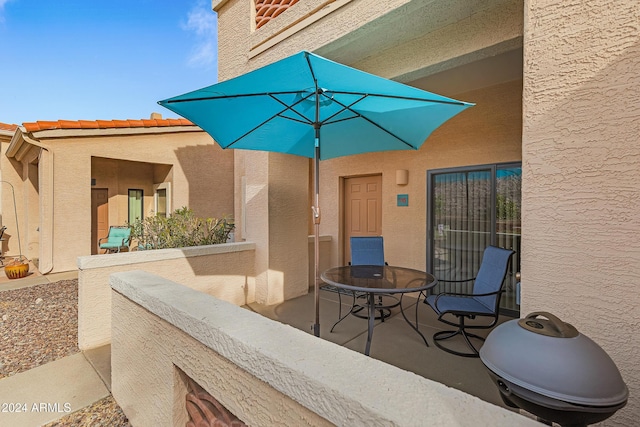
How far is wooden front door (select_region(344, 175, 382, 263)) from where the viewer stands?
6.83 meters

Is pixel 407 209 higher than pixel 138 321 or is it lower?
higher

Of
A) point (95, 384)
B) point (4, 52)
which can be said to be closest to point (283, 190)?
point (95, 384)

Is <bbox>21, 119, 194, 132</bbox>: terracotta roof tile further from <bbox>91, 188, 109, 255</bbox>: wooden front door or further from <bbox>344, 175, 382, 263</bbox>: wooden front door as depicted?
<bbox>344, 175, 382, 263</bbox>: wooden front door

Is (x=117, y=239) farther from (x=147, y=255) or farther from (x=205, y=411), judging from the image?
(x=205, y=411)

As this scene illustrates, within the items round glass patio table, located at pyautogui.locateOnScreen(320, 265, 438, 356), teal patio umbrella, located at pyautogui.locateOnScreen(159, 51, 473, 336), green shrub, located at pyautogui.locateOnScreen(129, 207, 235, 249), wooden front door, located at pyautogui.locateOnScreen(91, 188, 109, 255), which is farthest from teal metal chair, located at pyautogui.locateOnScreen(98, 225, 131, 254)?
round glass patio table, located at pyautogui.locateOnScreen(320, 265, 438, 356)

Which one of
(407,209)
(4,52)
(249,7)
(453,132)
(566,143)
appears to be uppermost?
(4,52)

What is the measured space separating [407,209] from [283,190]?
2.61m

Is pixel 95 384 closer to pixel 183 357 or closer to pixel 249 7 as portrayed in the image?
pixel 183 357

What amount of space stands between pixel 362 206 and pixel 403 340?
3733 millimetres

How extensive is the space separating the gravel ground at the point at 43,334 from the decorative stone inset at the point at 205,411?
4.15 ft

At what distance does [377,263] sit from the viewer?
4.96 metres

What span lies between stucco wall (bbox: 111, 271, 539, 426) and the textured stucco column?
2.84 meters

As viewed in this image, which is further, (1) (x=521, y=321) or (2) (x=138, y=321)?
(2) (x=138, y=321)

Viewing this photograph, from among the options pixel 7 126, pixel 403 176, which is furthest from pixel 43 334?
pixel 7 126
